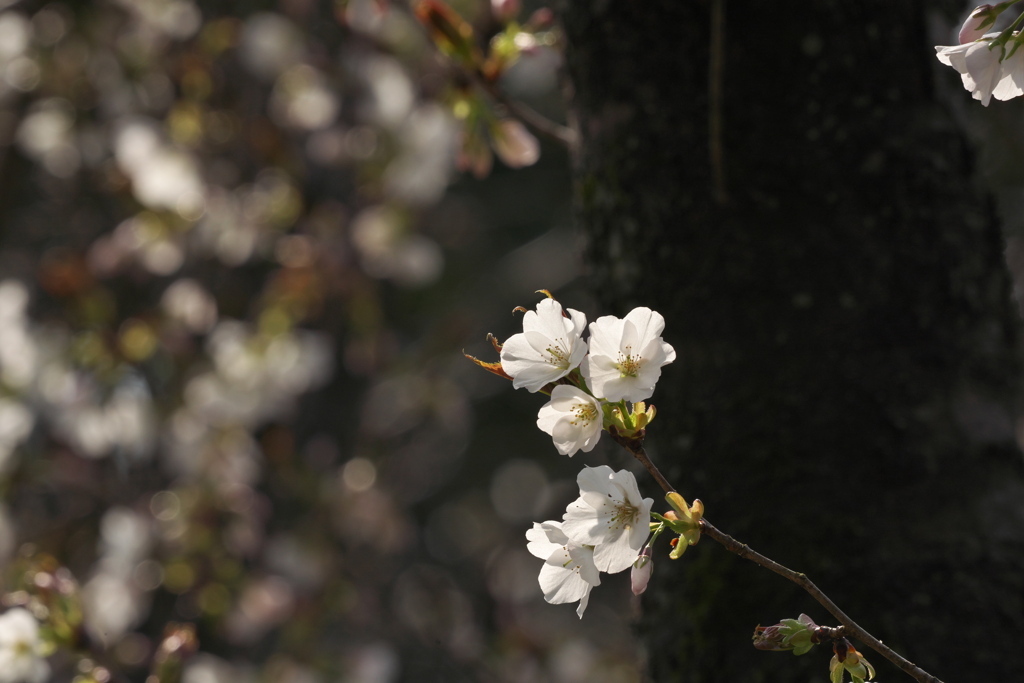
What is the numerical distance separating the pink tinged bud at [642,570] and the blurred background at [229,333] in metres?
2.21

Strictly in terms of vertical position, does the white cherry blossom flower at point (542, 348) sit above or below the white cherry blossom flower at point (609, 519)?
above

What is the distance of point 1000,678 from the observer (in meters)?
0.90

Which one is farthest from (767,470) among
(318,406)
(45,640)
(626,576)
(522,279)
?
(522,279)

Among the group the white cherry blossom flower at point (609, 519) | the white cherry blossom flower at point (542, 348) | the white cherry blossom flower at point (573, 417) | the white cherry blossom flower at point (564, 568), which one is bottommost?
the white cherry blossom flower at point (564, 568)

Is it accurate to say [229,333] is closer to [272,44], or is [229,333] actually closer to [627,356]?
[272,44]

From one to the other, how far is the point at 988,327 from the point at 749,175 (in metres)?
0.35

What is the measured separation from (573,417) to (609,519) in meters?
0.09

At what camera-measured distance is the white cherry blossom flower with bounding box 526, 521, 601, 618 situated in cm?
76

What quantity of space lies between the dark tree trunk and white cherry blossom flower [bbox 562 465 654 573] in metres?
0.36

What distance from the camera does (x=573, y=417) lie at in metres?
0.74

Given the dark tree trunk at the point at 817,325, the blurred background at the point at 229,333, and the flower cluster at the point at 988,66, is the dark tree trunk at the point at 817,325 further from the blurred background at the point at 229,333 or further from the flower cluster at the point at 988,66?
the blurred background at the point at 229,333

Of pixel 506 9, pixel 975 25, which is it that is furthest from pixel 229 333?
pixel 975 25

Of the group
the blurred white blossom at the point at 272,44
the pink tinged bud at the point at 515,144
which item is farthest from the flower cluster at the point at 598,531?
the blurred white blossom at the point at 272,44

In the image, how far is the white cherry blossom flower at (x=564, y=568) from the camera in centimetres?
76
